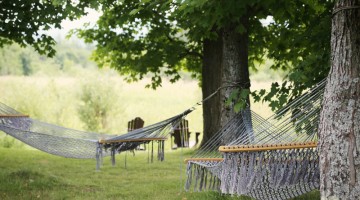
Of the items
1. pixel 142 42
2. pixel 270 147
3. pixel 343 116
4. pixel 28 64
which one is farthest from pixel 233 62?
pixel 28 64

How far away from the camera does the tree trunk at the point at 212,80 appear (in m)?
9.96

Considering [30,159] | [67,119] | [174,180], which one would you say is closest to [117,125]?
[67,119]

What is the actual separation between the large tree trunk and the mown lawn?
5.20ft

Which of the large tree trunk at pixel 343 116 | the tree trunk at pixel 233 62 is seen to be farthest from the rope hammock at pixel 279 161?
the tree trunk at pixel 233 62

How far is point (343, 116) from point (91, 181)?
4086 mm

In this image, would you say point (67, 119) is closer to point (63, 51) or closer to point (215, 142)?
point (215, 142)

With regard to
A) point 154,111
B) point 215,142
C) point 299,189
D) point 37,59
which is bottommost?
point 299,189

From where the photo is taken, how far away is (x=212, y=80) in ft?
33.2

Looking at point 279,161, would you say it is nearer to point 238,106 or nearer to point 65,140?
point 238,106

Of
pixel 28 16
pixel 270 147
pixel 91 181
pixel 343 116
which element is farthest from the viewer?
pixel 28 16

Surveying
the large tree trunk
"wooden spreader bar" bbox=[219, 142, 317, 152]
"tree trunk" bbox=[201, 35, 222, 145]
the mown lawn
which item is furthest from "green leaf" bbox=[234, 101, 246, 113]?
"tree trunk" bbox=[201, 35, 222, 145]

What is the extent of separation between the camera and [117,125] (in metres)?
16.3

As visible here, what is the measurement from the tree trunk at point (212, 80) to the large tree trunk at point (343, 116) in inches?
243

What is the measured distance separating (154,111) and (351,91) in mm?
17931
